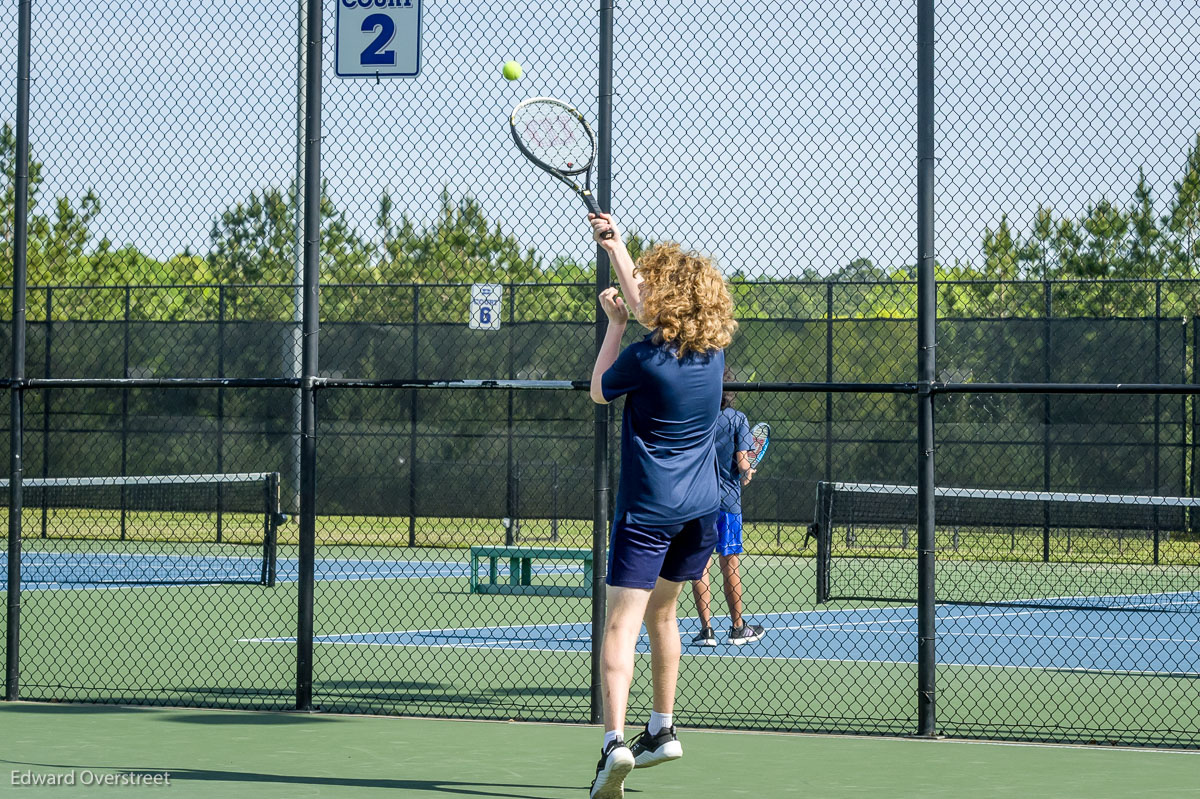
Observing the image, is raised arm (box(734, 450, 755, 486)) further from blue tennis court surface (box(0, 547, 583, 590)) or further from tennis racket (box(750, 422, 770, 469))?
blue tennis court surface (box(0, 547, 583, 590))

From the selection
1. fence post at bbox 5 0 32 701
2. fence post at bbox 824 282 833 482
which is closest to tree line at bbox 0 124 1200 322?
fence post at bbox 824 282 833 482

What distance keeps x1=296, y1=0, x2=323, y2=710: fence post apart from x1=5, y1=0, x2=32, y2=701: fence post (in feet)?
4.30

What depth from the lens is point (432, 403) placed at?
18.6 m

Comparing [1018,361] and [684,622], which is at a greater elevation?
[1018,361]

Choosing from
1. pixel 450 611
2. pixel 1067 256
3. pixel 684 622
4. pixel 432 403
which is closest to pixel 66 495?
pixel 432 403

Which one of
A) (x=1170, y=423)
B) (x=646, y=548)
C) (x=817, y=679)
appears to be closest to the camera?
(x=646, y=548)

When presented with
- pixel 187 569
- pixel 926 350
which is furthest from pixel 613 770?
pixel 187 569

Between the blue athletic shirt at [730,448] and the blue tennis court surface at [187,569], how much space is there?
4890 mm

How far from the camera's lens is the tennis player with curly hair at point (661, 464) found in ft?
17.9

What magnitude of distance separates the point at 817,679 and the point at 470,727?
2.35 meters

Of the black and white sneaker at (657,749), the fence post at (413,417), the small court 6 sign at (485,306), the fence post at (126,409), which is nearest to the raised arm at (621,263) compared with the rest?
the black and white sneaker at (657,749)

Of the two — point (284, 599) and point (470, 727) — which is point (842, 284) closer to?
point (284, 599)

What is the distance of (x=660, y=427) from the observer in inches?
216

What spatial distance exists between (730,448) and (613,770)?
450 cm
